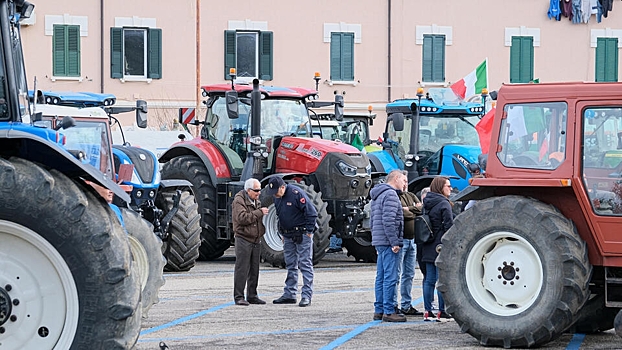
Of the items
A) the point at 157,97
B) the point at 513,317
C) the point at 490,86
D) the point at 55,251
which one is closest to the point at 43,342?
the point at 55,251

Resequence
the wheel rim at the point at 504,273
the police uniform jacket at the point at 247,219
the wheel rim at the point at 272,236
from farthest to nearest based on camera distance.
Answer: the wheel rim at the point at 272,236
the police uniform jacket at the point at 247,219
the wheel rim at the point at 504,273

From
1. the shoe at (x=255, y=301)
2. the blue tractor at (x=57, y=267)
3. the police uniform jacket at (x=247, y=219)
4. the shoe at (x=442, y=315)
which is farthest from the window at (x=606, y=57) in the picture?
the blue tractor at (x=57, y=267)

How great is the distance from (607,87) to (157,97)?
24455mm

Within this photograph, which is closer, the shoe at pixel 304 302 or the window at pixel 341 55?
the shoe at pixel 304 302

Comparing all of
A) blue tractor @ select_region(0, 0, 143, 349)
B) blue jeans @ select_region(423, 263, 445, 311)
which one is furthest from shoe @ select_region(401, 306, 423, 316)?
blue tractor @ select_region(0, 0, 143, 349)

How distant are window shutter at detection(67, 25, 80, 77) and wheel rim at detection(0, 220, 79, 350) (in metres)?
27.3

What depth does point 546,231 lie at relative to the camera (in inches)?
414

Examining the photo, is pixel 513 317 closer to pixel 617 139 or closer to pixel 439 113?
pixel 617 139

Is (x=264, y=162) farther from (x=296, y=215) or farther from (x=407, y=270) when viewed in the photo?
(x=407, y=270)

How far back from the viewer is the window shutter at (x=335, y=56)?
35.0 meters

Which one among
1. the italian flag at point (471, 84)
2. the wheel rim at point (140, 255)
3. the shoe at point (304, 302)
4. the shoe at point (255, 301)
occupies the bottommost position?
the shoe at point (255, 301)

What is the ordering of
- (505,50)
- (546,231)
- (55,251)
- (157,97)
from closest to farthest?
1. (55,251)
2. (546,231)
3. (157,97)
4. (505,50)

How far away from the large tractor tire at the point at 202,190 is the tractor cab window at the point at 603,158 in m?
9.64

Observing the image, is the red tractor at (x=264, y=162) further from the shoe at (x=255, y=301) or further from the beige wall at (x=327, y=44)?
the beige wall at (x=327, y=44)
